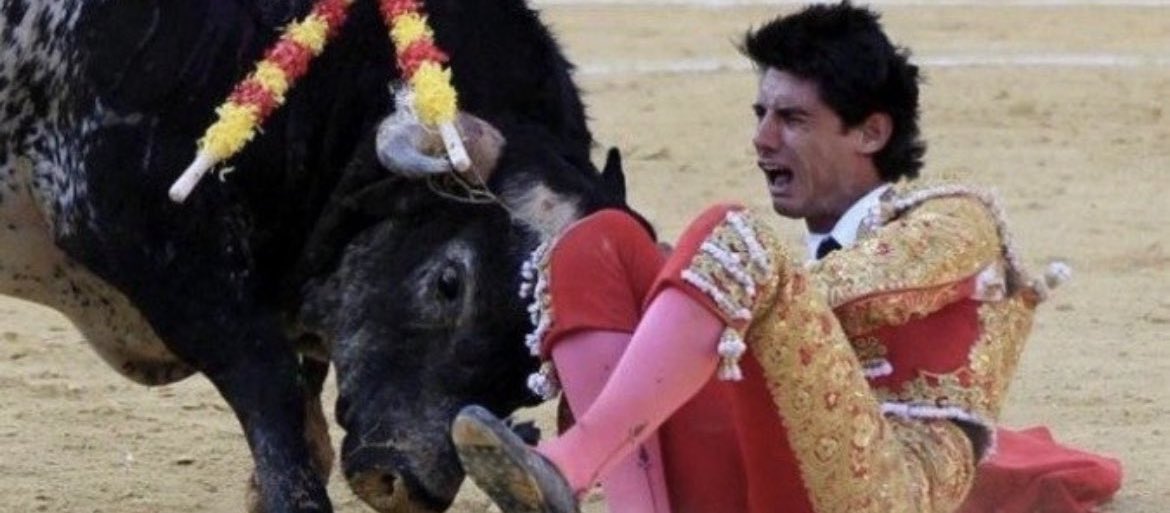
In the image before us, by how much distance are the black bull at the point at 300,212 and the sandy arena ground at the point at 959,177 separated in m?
0.84

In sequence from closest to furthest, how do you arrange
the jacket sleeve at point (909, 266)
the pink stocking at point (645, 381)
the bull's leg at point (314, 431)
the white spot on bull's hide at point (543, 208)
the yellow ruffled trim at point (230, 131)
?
1. the pink stocking at point (645, 381)
2. the jacket sleeve at point (909, 266)
3. the white spot on bull's hide at point (543, 208)
4. the yellow ruffled trim at point (230, 131)
5. the bull's leg at point (314, 431)

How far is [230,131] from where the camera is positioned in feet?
17.1

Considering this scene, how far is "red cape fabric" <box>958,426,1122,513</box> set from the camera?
18.7ft

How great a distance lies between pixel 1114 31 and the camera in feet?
42.0

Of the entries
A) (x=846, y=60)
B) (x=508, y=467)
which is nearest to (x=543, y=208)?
(x=846, y=60)

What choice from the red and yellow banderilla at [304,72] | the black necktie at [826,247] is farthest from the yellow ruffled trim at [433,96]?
the black necktie at [826,247]

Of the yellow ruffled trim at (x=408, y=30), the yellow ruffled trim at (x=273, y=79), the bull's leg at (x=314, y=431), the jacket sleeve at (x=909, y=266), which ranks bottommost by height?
the bull's leg at (x=314, y=431)

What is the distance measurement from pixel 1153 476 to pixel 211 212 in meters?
2.12

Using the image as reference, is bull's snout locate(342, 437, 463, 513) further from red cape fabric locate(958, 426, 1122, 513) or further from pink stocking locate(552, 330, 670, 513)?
red cape fabric locate(958, 426, 1122, 513)

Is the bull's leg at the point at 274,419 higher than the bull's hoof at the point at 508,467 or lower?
lower

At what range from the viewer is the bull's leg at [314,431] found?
561cm

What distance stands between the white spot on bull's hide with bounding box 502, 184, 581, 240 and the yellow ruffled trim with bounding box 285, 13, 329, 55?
0.47 meters

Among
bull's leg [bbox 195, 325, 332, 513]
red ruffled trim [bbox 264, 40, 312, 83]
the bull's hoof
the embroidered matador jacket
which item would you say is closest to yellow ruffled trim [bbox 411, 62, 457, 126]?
red ruffled trim [bbox 264, 40, 312, 83]

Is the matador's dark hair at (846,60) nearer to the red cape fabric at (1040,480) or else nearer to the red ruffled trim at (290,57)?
the red ruffled trim at (290,57)
